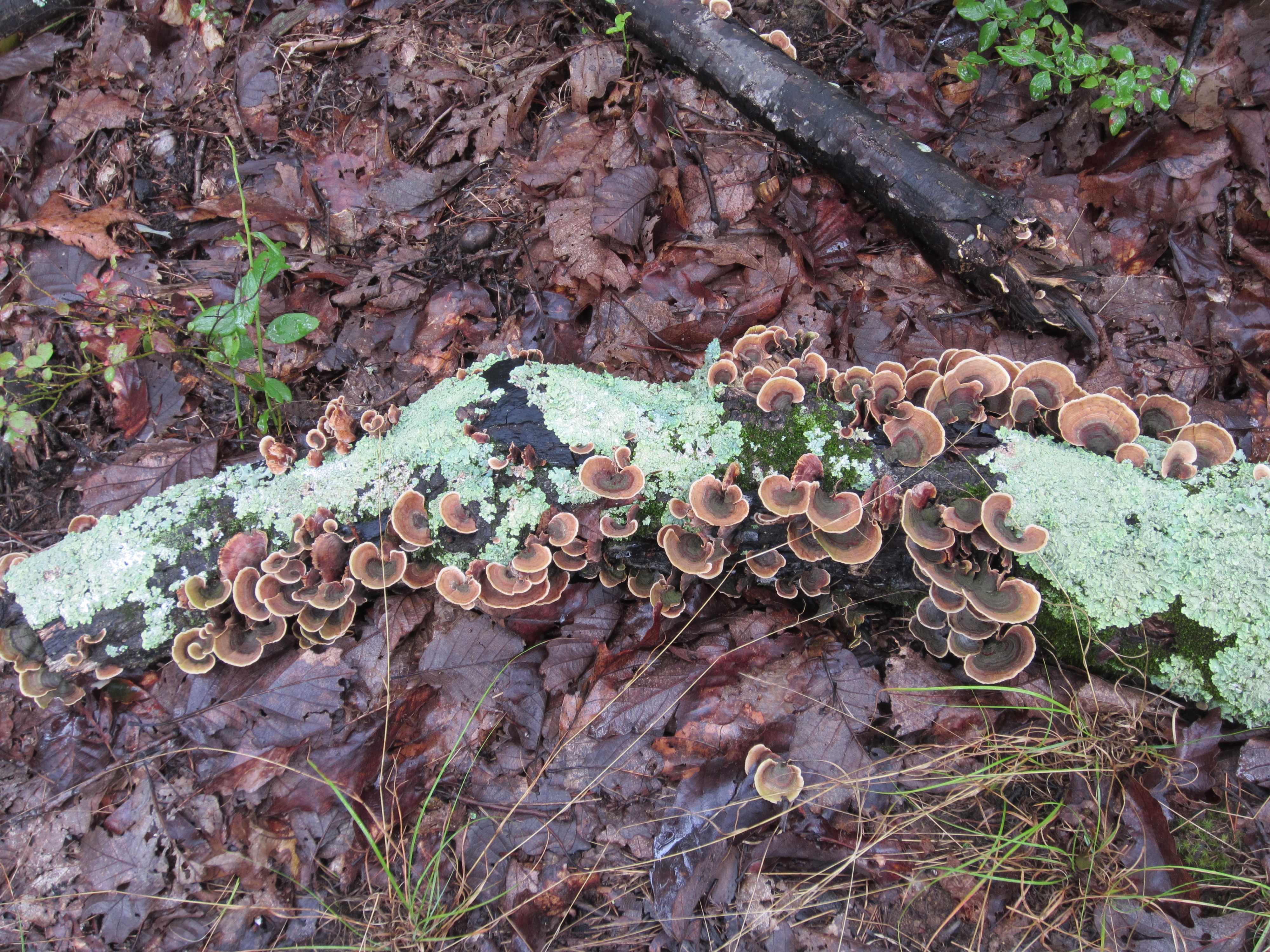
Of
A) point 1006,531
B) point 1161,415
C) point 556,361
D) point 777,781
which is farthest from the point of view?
point 556,361

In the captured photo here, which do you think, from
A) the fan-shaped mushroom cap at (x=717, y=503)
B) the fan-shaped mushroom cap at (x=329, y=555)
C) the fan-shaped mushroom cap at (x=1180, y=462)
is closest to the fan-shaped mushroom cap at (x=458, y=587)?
the fan-shaped mushroom cap at (x=329, y=555)

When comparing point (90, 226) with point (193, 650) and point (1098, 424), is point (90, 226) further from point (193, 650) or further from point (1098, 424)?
point (1098, 424)

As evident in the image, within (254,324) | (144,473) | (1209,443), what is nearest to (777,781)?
(1209,443)

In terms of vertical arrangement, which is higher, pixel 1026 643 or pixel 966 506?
pixel 966 506

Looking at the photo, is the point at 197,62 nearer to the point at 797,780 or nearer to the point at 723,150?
the point at 723,150

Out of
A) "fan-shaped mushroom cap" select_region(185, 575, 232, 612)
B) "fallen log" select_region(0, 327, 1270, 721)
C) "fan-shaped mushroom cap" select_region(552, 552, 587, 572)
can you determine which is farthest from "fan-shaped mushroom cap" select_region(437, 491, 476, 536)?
"fan-shaped mushroom cap" select_region(185, 575, 232, 612)

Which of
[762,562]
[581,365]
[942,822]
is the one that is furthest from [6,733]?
[942,822]

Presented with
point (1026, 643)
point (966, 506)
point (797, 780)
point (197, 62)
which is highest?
point (197, 62)
